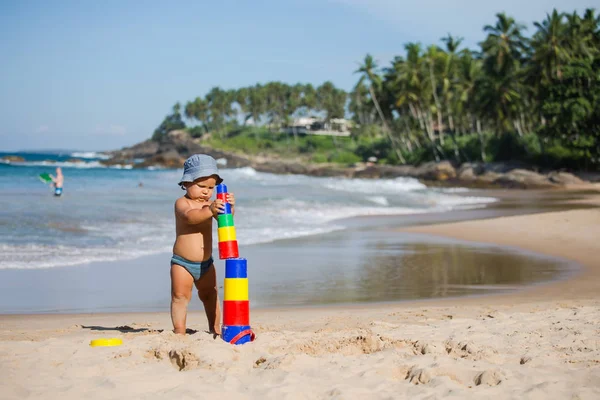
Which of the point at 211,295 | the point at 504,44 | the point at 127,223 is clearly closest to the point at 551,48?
the point at 504,44

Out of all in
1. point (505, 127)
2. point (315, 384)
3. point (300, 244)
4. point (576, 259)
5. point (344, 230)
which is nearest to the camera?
point (315, 384)

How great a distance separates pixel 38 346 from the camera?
14.6 feet

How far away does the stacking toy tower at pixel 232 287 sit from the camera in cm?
444

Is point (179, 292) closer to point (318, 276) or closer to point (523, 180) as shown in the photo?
point (318, 276)

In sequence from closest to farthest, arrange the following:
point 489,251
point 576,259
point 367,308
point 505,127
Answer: point 367,308
point 576,259
point 489,251
point 505,127

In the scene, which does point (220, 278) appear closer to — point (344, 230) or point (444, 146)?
point (344, 230)

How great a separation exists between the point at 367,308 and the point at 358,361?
3.32 metres

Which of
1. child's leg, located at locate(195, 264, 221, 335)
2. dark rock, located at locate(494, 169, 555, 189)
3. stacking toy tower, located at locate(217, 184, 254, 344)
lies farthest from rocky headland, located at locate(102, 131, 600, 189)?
stacking toy tower, located at locate(217, 184, 254, 344)

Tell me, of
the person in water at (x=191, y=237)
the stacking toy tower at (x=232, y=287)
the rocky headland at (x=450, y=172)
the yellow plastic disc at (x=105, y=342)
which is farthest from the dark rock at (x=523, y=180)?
the yellow plastic disc at (x=105, y=342)

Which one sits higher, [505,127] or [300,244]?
[505,127]

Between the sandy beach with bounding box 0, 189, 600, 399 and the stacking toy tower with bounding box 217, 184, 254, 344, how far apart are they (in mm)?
116

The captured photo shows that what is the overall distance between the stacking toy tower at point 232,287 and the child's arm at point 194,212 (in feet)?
0.33

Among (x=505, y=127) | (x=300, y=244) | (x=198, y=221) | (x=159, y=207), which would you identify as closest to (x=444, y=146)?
(x=505, y=127)

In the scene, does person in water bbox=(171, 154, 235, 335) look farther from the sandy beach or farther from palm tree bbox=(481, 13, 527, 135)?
palm tree bbox=(481, 13, 527, 135)
